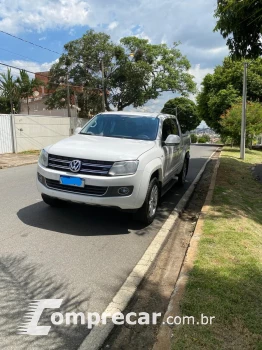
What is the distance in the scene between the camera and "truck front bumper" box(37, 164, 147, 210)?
4375 millimetres

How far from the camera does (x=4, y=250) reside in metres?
3.99

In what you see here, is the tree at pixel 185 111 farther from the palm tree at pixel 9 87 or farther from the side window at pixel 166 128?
the side window at pixel 166 128

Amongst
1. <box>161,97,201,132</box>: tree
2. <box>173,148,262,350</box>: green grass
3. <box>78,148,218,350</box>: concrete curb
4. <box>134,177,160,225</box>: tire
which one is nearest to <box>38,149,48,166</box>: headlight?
<box>134,177,160,225</box>: tire

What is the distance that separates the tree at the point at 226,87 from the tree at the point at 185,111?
21716 millimetres

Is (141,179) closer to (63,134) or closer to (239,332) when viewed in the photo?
(239,332)

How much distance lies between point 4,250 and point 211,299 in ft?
8.66

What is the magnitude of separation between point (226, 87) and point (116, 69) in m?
11.4

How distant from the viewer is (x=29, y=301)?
2.93 metres

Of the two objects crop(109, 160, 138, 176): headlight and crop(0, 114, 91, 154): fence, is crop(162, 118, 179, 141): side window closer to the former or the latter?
crop(109, 160, 138, 176): headlight

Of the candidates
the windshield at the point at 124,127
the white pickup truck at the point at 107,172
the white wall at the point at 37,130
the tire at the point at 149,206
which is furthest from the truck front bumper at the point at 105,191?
the white wall at the point at 37,130

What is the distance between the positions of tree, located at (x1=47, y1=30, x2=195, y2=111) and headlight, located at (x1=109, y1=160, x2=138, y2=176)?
26734mm

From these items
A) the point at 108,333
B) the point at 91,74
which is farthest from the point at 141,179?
the point at 91,74

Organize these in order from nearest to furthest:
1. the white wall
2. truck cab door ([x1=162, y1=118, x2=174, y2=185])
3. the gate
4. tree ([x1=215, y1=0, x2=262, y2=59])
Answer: truck cab door ([x1=162, y1=118, x2=174, y2=185]) < tree ([x1=215, y1=0, x2=262, y2=59]) < the gate < the white wall

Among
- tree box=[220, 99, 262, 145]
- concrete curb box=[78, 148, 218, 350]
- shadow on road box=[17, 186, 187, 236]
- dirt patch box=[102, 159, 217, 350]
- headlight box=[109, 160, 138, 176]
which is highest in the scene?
tree box=[220, 99, 262, 145]
